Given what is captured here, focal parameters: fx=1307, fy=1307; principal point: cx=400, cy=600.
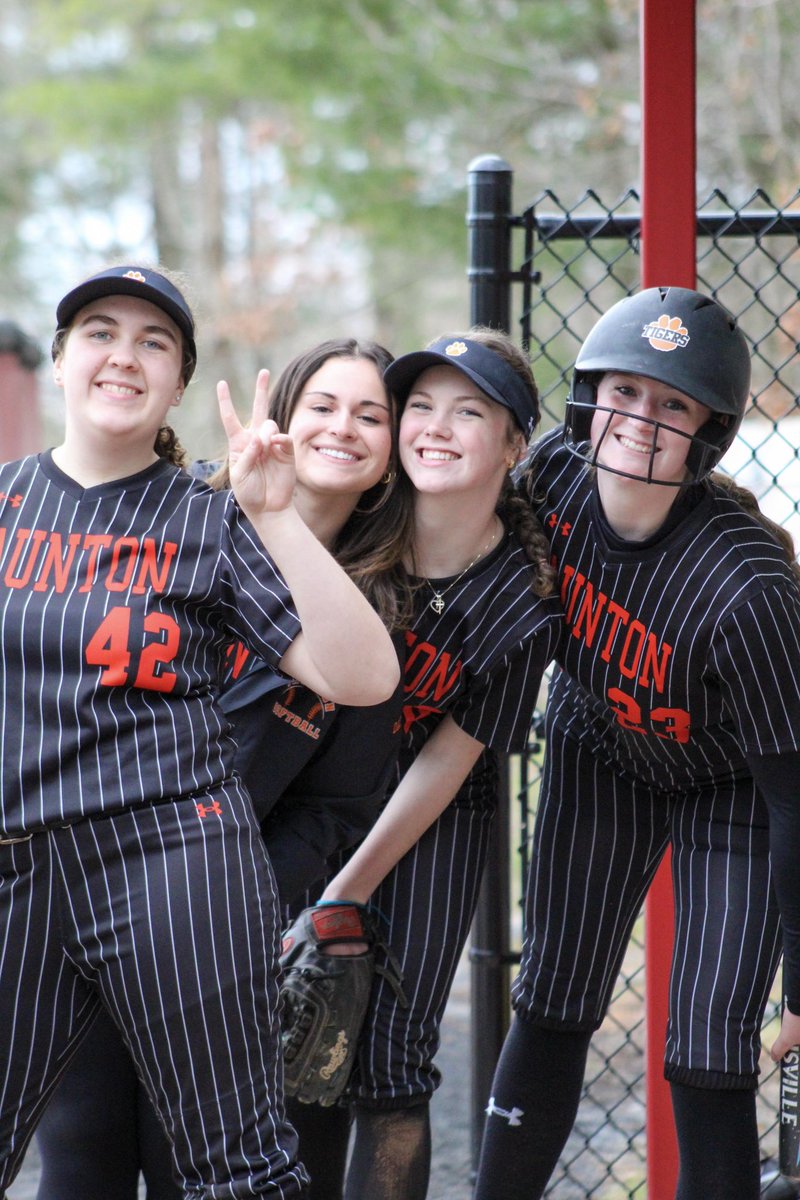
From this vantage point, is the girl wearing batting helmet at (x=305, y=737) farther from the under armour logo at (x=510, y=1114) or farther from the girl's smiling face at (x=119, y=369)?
the under armour logo at (x=510, y=1114)

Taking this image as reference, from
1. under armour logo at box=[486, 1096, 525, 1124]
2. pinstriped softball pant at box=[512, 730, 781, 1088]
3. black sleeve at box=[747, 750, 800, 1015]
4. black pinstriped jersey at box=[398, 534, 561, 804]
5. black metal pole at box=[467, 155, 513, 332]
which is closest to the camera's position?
black sleeve at box=[747, 750, 800, 1015]

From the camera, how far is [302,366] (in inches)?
103

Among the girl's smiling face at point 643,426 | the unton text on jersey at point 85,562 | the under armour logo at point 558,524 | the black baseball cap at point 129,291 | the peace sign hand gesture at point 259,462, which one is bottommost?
the unton text on jersey at point 85,562

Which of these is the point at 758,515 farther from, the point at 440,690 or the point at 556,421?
the point at 556,421

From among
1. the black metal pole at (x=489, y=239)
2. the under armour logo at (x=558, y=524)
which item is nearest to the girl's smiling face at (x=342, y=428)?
the under armour logo at (x=558, y=524)

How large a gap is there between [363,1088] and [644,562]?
1172mm

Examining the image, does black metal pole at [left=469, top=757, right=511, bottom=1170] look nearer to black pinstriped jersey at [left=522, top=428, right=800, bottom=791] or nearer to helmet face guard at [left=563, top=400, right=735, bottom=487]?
black pinstriped jersey at [left=522, top=428, right=800, bottom=791]

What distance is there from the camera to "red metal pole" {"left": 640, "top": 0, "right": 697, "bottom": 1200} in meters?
2.73

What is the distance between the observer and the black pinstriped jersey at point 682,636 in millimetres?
2277

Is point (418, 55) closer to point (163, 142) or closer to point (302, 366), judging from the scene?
point (302, 366)

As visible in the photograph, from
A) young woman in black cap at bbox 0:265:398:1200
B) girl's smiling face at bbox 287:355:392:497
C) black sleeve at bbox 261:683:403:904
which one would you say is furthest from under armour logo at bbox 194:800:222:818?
girl's smiling face at bbox 287:355:392:497

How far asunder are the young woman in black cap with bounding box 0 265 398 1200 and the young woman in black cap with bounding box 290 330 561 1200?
483 mm

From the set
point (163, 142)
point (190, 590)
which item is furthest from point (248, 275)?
point (190, 590)

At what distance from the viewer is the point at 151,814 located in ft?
6.64
